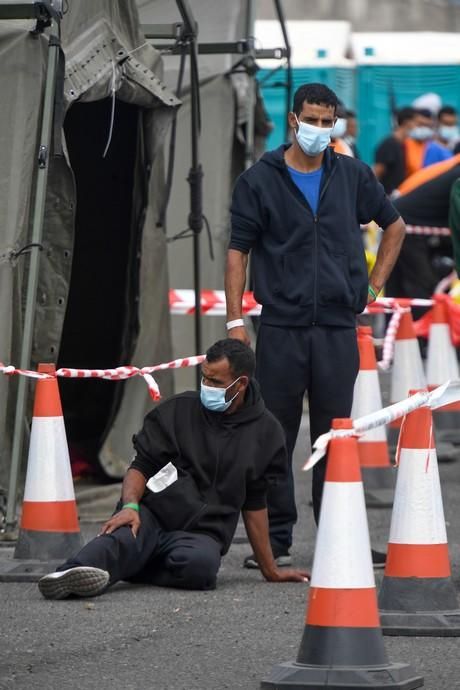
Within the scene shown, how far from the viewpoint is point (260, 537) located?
22.8 ft

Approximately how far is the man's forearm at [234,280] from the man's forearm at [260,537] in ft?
2.91

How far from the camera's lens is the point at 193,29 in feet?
31.6

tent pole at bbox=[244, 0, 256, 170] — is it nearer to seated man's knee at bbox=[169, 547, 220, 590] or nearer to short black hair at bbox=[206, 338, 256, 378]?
short black hair at bbox=[206, 338, 256, 378]

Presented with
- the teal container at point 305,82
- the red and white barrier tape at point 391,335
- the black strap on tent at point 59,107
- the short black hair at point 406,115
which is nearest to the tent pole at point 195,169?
the red and white barrier tape at point 391,335

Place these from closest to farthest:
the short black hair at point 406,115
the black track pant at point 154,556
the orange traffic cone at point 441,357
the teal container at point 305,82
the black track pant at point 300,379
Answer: the black track pant at point 154,556 < the black track pant at point 300,379 < the orange traffic cone at point 441,357 < the short black hair at point 406,115 < the teal container at point 305,82

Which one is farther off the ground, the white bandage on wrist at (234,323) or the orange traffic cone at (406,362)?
the orange traffic cone at (406,362)

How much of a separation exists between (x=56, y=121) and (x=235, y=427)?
1.87 metres

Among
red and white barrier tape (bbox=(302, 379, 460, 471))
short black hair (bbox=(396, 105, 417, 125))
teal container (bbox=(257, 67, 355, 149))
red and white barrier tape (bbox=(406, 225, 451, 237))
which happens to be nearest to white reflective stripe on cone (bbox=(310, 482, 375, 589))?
red and white barrier tape (bbox=(302, 379, 460, 471))

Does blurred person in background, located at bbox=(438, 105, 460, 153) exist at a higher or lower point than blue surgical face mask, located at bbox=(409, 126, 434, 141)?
higher

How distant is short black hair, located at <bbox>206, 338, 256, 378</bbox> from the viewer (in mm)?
6824

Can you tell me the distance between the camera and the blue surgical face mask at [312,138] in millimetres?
7125

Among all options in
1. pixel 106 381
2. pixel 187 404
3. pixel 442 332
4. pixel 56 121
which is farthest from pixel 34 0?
A: pixel 442 332

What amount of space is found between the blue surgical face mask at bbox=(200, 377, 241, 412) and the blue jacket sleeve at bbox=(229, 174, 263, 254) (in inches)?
29.4

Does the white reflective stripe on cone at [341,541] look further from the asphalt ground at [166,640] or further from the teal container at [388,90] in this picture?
the teal container at [388,90]
